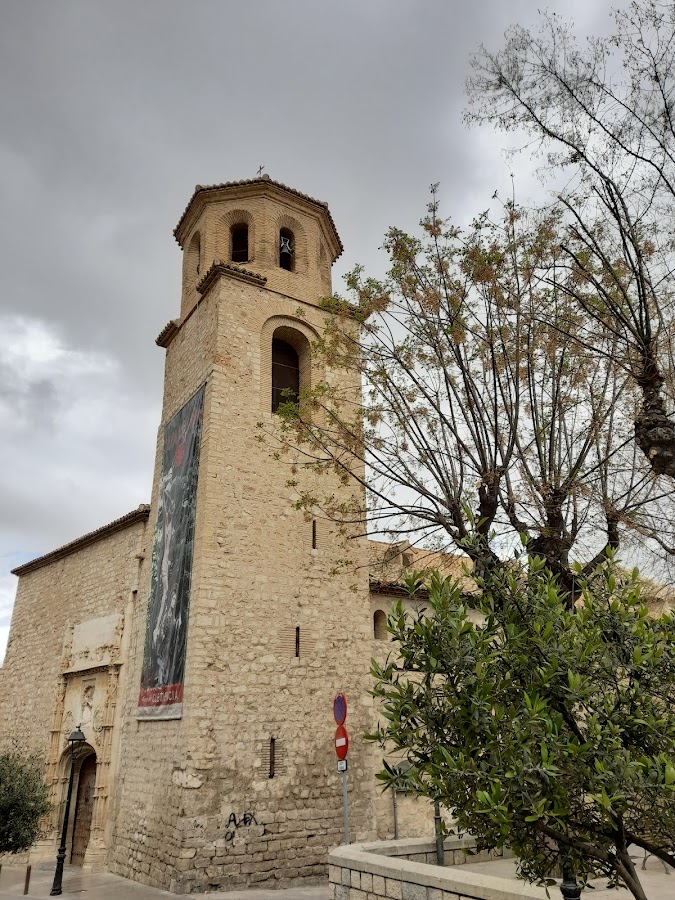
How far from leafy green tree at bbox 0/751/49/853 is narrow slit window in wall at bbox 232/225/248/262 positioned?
1156 cm

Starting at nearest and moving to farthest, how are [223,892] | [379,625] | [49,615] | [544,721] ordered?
[544,721] < [223,892] < [379,625] < [49,615]

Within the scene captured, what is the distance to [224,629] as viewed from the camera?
10.8 meters

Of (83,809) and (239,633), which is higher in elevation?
(239,633)

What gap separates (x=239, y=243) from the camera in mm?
16203

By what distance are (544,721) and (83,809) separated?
12.9 metres

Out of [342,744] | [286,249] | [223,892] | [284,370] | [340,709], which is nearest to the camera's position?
[342,744]

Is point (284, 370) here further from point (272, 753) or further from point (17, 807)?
point (17, 807)

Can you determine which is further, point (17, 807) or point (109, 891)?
point (17, 807)

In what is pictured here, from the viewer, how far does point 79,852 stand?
42.2ft

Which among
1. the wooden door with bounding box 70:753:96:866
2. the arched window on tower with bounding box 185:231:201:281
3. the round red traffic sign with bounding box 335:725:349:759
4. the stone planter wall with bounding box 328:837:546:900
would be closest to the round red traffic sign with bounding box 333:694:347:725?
the round red traffic sign with bounding box 335:725:349:759

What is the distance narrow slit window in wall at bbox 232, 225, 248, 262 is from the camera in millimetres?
15805

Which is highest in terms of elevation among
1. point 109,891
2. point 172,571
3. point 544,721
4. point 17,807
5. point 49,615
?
point 49,615

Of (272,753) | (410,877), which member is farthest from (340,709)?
(272,753)

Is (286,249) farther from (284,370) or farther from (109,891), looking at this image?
(109,891)
